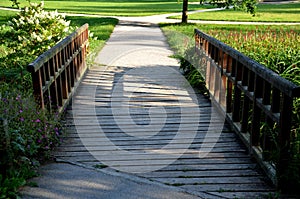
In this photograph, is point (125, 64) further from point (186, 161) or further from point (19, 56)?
point (186, 161)

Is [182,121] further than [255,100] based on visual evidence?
Yes

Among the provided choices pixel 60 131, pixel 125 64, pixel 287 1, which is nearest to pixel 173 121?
pixel 60 131

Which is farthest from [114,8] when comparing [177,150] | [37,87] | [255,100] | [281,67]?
[255,100]

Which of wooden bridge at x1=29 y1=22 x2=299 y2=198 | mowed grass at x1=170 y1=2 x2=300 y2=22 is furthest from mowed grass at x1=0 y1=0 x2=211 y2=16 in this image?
wooden bridge at x1=29 y1=22 x2=299 y2=198

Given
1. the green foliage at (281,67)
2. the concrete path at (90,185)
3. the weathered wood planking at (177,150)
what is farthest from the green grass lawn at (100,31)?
the concrete path at (90,185)

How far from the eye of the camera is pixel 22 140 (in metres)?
4.02

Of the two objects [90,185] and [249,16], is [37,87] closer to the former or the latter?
[90,185]

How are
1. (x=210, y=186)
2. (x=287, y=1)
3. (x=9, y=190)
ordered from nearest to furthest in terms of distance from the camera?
(x=9, y=190) < (x=210, y=186) < (x=287, y=1)

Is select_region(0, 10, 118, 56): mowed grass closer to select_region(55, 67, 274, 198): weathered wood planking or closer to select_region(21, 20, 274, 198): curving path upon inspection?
select_region(21, 20, 274, 198): curving path

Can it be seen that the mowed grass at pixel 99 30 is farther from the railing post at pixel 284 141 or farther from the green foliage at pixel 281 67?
the railing post at pixel 284 141

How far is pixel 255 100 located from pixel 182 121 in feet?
5.21

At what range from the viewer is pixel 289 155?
148 inches

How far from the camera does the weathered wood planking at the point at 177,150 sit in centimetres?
402

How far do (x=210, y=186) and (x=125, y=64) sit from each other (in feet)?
22.9
